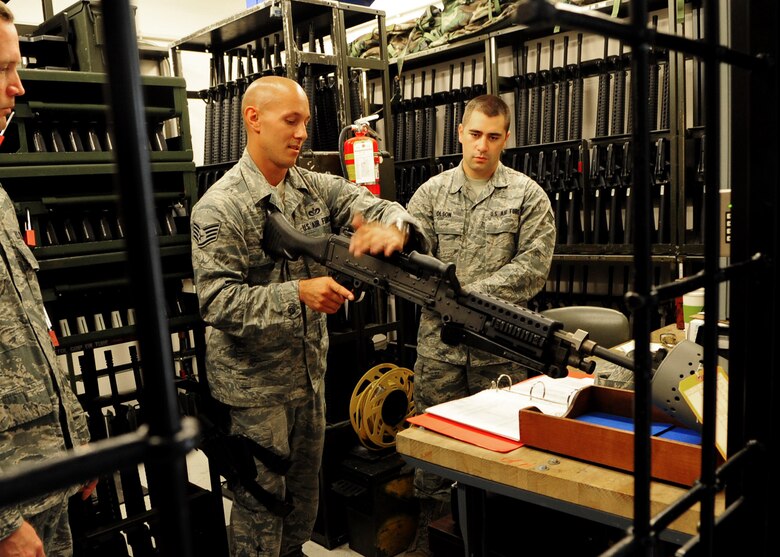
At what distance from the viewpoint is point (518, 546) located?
176 cm

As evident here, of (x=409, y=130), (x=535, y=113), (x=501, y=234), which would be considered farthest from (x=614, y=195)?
(x=409, y=130)

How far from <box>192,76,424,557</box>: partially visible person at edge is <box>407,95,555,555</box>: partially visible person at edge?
53 centimetres

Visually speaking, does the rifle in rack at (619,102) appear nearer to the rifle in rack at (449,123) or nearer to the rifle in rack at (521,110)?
the rifle in rack at (521,110)

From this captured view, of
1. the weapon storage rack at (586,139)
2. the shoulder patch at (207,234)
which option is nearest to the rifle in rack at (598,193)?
the weapon storage rack at (586,139)

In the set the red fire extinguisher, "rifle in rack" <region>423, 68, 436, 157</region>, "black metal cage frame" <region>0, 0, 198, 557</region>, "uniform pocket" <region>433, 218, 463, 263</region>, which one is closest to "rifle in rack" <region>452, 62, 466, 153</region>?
"rifle in rack" <region>423, 68, 436, 157</region>

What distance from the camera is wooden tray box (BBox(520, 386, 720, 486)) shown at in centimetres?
119

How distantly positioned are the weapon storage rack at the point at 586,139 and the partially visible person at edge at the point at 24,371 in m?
2.91

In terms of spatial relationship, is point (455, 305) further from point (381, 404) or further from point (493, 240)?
point (381, 404)

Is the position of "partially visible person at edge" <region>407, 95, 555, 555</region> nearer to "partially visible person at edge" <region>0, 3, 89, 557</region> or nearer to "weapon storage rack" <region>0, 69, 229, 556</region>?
"weapon storage rack" <region>0, 69, 229, 556</region>

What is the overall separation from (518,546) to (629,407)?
1.87ft

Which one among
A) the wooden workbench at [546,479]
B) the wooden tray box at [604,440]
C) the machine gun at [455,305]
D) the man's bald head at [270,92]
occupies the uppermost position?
the man's bald head at [270,92]

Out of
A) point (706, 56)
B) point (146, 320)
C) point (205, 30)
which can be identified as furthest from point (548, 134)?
point (146, 320)

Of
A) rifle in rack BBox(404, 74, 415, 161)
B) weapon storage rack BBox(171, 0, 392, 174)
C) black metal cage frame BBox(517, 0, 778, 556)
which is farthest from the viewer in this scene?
rifle in rack BBox(404, 74, 415, 161)

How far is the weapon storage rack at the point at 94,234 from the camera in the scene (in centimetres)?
232
